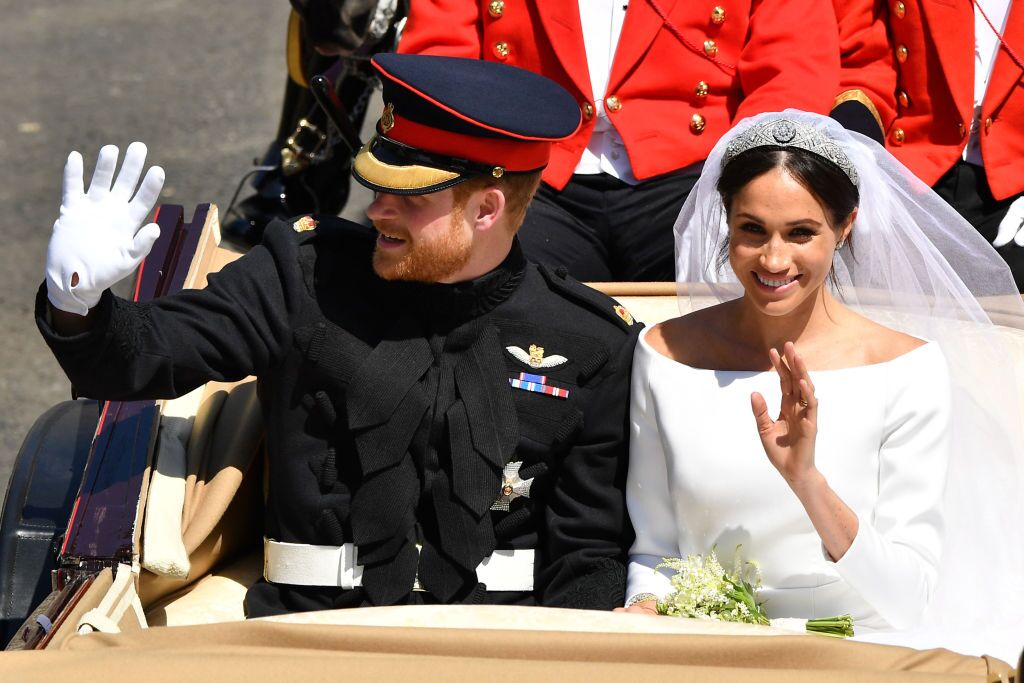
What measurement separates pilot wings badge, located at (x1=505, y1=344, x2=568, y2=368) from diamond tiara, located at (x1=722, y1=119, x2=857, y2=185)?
501mm

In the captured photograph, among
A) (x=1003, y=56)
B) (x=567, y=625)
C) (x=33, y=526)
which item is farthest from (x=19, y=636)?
(x=1003, y=56)

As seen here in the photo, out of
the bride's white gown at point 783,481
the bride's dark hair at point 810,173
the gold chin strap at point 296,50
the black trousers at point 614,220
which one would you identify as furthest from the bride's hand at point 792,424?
the gold chin strap at point 296,50

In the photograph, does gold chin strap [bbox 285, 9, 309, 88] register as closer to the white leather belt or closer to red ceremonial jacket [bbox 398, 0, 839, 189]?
red ceremonial jacket [bbox 398, 0, 839, 189]

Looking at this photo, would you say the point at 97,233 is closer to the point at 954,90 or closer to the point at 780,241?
the point at 780,241

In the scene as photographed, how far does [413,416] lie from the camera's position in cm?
258

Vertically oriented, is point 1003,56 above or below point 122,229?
above

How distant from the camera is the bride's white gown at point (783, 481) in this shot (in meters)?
2.46

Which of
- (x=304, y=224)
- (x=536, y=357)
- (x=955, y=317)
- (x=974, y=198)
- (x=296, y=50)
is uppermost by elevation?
(x=296, y=50)

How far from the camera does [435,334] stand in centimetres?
264

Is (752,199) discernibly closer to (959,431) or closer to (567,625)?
(959,431)

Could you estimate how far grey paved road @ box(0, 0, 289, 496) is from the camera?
5.30m

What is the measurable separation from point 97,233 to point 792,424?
1.14m

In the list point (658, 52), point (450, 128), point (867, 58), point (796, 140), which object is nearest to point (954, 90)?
point (867, 58)

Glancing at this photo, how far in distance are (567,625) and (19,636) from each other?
85 cm
